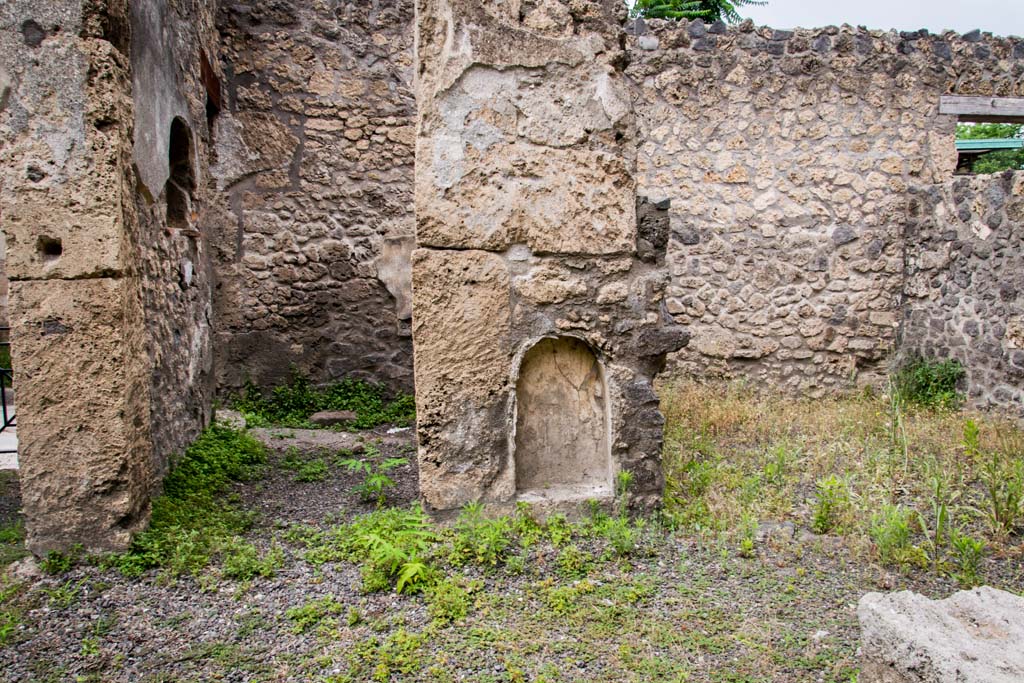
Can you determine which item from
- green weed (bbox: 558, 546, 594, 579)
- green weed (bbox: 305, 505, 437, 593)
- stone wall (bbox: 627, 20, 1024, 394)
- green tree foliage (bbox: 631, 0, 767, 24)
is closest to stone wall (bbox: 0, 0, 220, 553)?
green weed (bbox: 305, 505, 437, 593)

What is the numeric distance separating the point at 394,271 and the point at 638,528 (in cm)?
395

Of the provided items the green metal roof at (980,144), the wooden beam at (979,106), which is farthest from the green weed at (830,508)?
the green metal roof at (980,144)

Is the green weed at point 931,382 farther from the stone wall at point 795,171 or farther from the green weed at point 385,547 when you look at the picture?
the green weed at point 385,547

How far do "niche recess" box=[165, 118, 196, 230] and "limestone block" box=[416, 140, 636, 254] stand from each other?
7.72 feet

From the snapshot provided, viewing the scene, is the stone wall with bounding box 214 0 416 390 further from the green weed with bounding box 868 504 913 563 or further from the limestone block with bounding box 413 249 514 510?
the green weed with bounding box 868 504 913 563

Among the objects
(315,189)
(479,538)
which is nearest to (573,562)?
(479,538)

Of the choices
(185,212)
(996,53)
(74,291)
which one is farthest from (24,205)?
(996,53)

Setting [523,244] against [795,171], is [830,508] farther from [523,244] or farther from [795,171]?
[795,171]

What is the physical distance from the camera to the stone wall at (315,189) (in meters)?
6.28

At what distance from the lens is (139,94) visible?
3697mm

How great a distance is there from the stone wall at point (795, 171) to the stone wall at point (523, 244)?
345cm

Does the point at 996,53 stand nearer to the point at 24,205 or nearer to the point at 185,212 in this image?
the point at 185,212

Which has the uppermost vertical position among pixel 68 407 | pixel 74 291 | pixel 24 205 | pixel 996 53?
pixel 996 53

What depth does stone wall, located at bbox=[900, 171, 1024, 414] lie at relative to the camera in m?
5.57
